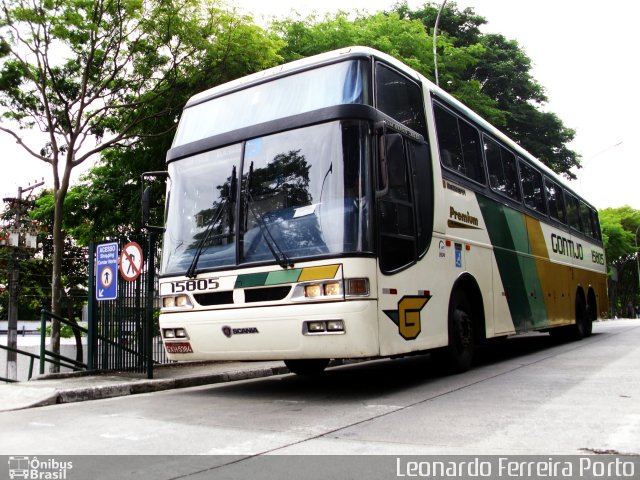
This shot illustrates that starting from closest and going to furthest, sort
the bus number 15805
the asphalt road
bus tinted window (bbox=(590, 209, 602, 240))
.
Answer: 1. the asphalt road
2. the bus number 15805
3. bus tinted window (bbox=(590, 209, 602, 240))

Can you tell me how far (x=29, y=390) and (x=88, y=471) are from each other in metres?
4.15

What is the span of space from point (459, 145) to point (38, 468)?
684 centimetres

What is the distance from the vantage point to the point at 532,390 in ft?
22.0

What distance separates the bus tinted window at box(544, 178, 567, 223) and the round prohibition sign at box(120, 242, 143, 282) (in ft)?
28.1

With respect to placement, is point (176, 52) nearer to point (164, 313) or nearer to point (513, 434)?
point (164, 313)

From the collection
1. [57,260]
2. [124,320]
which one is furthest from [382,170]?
[57,260]

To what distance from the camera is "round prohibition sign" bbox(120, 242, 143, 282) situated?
9.11 meters

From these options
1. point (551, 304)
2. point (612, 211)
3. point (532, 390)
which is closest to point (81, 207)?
point (551, 304)

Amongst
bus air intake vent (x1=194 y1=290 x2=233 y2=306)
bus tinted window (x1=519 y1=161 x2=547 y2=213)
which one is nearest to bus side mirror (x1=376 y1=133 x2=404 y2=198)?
bus air intake vent (x1=194 y1=290 x2=233 y2=306)

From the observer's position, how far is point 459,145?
8.83 m

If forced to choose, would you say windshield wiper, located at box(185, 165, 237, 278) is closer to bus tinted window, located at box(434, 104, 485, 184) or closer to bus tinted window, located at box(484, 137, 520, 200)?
bus tinted window, located at box(434, 104, 485, 184)

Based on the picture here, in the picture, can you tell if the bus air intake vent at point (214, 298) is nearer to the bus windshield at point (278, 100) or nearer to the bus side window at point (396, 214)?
the bus side window at point (396, 214)

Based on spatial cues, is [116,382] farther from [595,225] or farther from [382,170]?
[595,225]

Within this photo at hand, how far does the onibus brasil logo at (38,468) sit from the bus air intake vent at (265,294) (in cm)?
270
